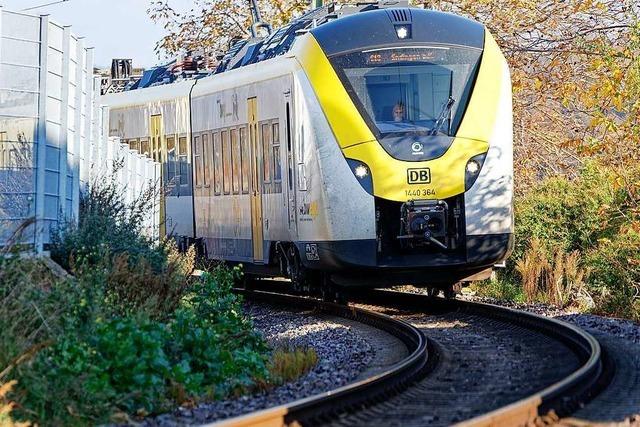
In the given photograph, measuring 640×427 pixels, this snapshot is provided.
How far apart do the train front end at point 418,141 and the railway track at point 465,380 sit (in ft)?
2.53

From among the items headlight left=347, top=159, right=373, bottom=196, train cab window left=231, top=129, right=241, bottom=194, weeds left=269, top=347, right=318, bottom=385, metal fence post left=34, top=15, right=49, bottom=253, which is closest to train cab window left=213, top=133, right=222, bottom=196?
train cab window left=231, top=129, right=241, bottom=194

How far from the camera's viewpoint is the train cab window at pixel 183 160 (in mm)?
24016

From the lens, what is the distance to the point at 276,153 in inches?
749

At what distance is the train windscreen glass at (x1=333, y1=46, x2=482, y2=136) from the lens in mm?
16594

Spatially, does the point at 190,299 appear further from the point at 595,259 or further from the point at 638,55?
the point at 595,259

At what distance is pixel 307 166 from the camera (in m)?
17.1

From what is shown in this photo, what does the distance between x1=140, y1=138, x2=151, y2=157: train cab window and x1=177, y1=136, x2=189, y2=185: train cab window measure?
2.33m

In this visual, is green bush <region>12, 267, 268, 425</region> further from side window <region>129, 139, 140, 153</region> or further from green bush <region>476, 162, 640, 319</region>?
side window <region>129, 139, 140, 153</region>

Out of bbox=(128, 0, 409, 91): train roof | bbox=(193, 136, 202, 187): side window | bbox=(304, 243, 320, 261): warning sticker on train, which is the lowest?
bbox=(304, 243, 320, 261): warning sticker on train

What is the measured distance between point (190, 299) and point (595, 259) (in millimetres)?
9899

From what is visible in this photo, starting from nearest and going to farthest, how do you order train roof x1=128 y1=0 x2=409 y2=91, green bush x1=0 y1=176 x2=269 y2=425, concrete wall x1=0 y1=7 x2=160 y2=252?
green bush x1=0 y1=176 x2=269 y2=425, concrete wall x1=0 y1=7 x2=160 y2=252, train roof x1=128 y1=0 x2=409 y2=91

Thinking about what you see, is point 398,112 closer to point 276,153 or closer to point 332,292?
point 276,153

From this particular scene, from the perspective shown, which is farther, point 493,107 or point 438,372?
point 493,107

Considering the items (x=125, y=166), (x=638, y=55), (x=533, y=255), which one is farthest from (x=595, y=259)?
(x=125, y=166)
